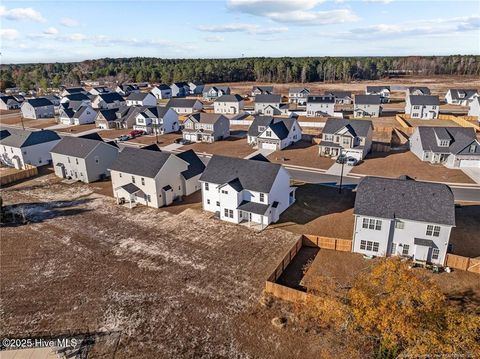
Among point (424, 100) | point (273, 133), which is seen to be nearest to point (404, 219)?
point (273, 133)

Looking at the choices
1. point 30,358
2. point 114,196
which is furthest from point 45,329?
point 114,196

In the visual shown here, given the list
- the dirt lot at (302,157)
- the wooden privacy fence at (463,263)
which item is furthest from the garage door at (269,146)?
the wooden privacy fence at (463,263)

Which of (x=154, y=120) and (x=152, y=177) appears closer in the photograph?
(x=152, y=177)

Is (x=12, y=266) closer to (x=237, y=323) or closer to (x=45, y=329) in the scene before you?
(x=45, y=329)

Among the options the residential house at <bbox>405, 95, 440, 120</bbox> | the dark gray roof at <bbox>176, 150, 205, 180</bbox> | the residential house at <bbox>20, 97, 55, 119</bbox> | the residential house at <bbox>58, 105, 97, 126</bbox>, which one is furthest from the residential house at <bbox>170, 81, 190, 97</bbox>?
the dark gray roof at <bbox>176, 150, 205, 180</bbox>

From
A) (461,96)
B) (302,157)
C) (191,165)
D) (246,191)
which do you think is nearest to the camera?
(246,191)

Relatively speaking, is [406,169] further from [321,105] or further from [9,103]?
[9,103]

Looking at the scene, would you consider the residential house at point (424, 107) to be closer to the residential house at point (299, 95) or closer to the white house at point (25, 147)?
the residential house at point (299, 95)

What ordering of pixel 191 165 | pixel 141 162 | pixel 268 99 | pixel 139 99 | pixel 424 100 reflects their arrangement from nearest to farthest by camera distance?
pixel 141 162 → pixel 191 165 → pixel 424 100 → pixel 268 99 → pixel 139 99
